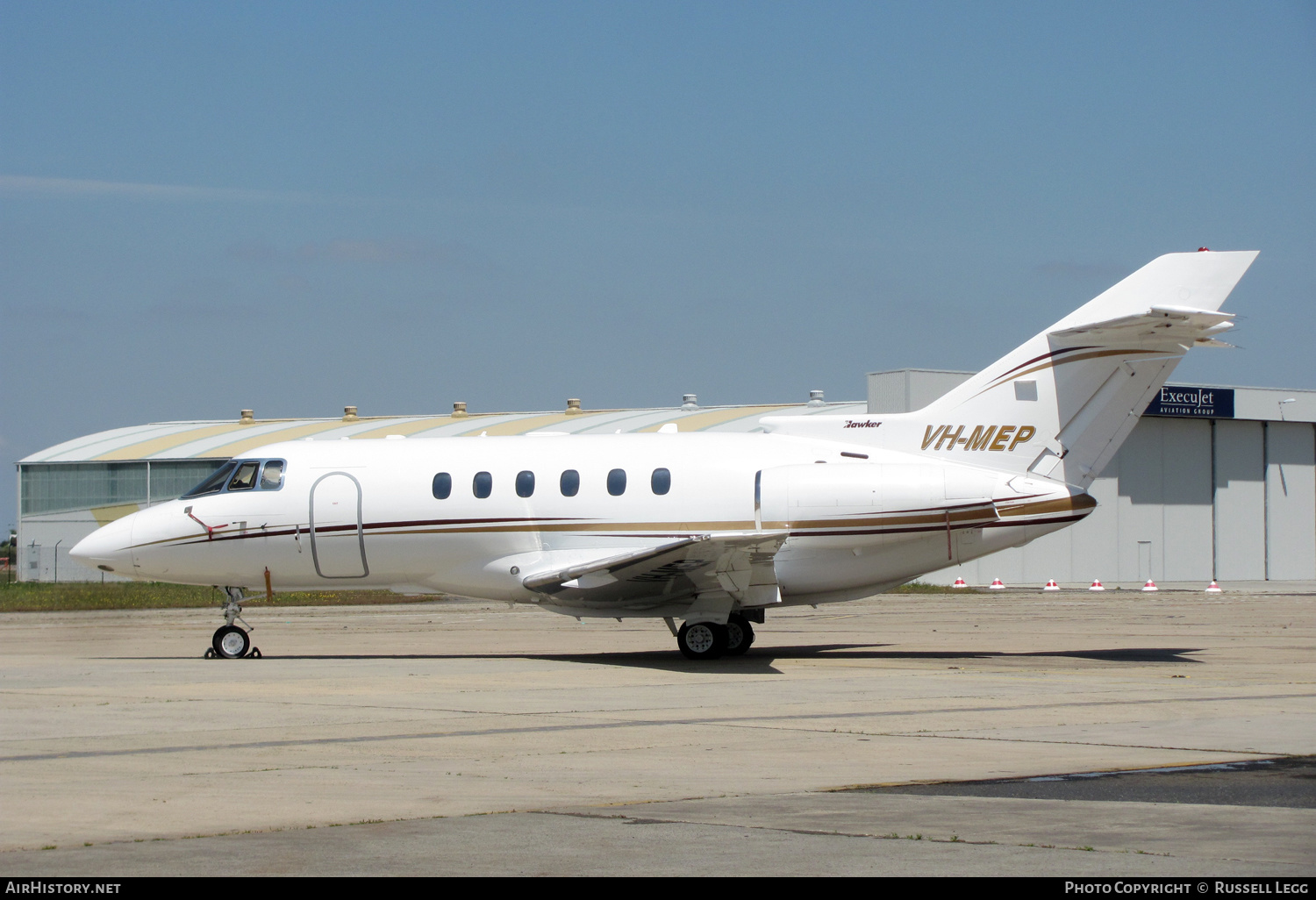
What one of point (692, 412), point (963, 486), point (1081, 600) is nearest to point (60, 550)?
point (692, 412)

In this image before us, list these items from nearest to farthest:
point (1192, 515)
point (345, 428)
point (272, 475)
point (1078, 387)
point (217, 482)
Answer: point (1078, 387) < point (272, 475) < point (217, 482) < point (1192, 515) < point (345, 428)

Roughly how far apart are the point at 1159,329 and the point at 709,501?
264 inches

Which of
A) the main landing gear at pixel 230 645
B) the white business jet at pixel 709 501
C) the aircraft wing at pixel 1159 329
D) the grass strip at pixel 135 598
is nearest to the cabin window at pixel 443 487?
the white business jet at pixel 709 501

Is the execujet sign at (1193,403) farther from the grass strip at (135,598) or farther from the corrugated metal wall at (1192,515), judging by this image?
the grass strip at (135,598)

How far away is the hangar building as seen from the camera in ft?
170

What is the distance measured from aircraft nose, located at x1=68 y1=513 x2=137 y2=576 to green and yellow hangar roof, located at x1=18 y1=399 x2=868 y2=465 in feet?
102

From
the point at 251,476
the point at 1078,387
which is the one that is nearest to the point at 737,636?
the point at 1078,387

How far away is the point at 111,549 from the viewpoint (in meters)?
21.8

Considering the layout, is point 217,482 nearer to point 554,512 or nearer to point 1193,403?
point 554,512

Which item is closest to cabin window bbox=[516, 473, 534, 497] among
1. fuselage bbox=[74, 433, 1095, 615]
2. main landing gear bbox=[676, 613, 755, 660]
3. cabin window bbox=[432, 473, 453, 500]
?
fuselage bbox=[74, 433, 1095, 615]

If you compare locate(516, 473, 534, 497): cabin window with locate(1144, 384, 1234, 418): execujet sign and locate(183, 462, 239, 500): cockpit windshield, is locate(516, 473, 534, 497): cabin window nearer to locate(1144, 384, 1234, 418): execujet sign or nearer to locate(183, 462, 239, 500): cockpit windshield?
locate(183, 462, 239, 500): cockpit windshield

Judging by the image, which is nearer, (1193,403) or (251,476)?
(251,476)

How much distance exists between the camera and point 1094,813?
8133 millimetres
